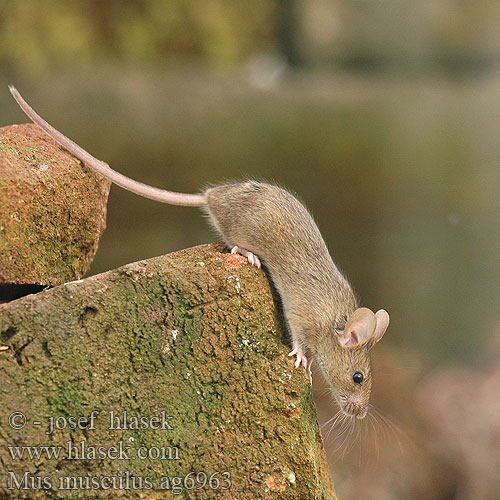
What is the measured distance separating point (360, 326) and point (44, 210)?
1.10 metres

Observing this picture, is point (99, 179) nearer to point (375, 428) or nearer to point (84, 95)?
point (375, 428)

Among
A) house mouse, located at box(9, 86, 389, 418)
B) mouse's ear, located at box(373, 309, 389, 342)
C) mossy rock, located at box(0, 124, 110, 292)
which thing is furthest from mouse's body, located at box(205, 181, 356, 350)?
mossy rock, located at box(0, 124, 110, 292)

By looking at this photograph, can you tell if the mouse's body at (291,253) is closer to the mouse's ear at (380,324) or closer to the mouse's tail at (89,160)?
the mouse's ear at (380,324)

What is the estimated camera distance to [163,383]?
2.11 meters

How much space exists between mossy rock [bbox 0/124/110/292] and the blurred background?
2091 mm

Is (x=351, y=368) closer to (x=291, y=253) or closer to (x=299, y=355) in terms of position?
(x=299, y=355)

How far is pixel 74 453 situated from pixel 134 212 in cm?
293

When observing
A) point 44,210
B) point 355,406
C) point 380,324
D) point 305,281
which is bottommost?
point 355,406

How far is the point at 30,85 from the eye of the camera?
4.59m

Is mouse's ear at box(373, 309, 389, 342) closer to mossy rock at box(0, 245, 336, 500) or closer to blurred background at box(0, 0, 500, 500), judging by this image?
mossy rock at box(0, 245, 336, 500)

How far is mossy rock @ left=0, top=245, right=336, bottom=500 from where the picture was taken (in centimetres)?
203

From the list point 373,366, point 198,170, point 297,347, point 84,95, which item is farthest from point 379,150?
point 297,347

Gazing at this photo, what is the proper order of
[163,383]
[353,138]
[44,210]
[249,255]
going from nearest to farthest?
[163,383]
[44,210]
[249,255]
[353,138]

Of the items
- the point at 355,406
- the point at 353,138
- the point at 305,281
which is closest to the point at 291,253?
the point at 305,281
